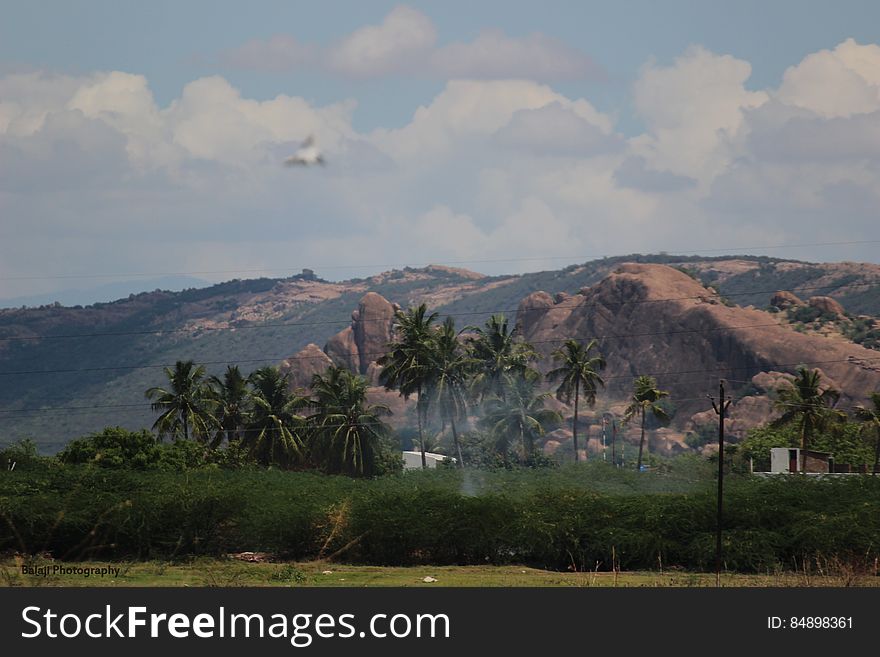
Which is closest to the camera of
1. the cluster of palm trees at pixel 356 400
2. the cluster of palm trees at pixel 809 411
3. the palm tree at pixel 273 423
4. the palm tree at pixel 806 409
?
the cluster of palm trees at pixel 809 411

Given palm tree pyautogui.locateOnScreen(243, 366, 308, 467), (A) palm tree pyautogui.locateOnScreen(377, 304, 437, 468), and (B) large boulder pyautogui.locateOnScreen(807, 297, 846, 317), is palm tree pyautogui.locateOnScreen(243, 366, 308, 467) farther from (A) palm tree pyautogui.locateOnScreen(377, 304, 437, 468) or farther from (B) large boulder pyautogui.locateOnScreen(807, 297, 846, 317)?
(B) large boulder pyautogui.locateOnScreen(807, 297, 846, 317)

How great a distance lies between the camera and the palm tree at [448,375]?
4119 inches

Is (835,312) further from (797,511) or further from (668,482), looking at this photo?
(797,511)

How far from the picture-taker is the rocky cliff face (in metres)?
162

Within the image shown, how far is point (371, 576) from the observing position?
44625mm

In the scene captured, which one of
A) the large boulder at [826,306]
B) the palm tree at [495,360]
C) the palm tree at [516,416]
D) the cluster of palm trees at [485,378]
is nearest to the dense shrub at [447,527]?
the cluster of palm trees at [485,378]

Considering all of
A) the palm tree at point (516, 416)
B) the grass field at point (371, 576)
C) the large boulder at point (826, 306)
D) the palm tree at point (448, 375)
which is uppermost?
the large boulder at point (826, 306)

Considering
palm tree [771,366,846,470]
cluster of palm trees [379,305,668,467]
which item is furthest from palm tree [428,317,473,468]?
palm tree [771,366,846,470]

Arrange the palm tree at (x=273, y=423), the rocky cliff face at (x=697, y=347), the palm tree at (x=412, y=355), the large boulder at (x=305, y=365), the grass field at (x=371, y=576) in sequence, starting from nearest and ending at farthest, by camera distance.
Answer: the grass field at (x=371, y=576) < the palm tree at (x=273, y=423) < the palm tree at (x=412, y=355) < the rocky cliff face at (x=697, y=347) < the large boulder at (x=305, y=365)

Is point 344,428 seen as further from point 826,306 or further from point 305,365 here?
point 826,306

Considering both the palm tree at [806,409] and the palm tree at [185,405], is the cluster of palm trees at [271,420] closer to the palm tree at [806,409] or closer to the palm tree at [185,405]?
the palm tree at [185,405]

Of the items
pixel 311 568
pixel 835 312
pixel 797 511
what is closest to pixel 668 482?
pixel 797 511

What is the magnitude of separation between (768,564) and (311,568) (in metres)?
17.4

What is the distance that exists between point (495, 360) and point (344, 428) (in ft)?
75.0
